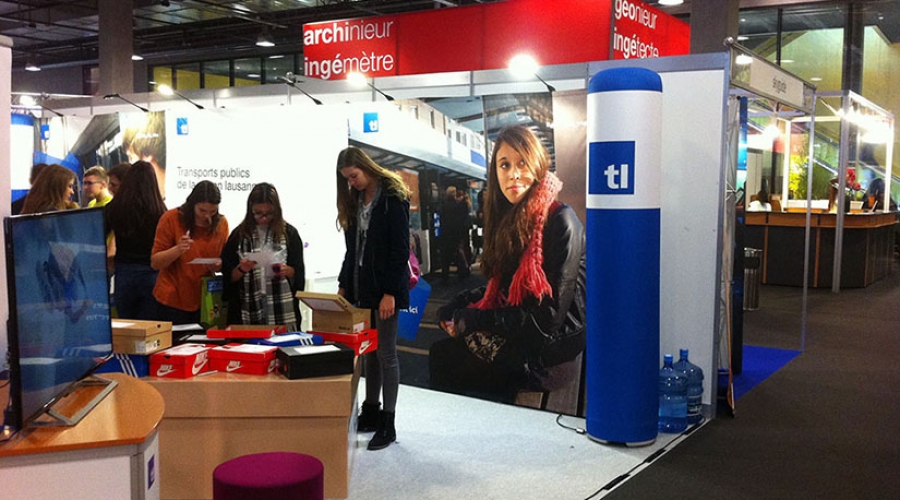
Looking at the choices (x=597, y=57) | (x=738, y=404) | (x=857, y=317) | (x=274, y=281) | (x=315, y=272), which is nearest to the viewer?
(x=274, y=281)

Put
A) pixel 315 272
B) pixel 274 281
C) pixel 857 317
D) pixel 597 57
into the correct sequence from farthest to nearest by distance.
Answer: pixel 857 317, pixel 597 57, pixel 315 272, pixel 274 281

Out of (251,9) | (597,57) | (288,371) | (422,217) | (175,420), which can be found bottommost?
(175,420)

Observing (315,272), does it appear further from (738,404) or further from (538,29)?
(538,29)

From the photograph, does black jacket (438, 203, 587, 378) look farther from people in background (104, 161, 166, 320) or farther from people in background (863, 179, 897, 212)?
people in background (863, 179, 897, 212)

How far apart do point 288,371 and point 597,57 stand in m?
4.68

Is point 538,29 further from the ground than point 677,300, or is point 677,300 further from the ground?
point 538,29

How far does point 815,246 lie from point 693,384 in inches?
276

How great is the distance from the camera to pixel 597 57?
6992mm

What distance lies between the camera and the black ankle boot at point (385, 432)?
13.3 feet

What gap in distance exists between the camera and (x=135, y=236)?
4461 mm

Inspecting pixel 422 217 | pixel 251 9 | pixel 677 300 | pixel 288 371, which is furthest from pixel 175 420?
pixel 251 9

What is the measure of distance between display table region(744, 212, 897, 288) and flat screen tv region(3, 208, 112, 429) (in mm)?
9599

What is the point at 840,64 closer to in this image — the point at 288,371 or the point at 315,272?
the point at 315,272

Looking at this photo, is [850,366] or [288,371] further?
[850,366]
